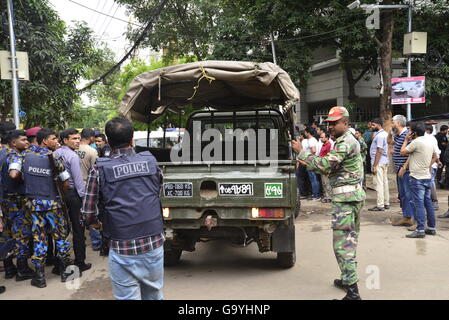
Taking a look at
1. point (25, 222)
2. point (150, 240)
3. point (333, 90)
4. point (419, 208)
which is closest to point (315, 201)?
point (419, 208)

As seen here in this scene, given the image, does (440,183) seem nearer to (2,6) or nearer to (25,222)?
(25,222)

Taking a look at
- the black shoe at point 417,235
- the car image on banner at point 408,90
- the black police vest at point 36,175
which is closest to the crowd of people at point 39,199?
the black police vest at point 36,175

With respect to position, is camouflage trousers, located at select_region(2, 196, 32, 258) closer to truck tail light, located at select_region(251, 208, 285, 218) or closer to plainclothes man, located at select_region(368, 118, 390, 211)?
truck tail light, located at select_region(251, 208, 285, 218)

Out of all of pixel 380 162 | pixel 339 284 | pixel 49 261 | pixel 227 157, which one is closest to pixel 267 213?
pixel 339 284

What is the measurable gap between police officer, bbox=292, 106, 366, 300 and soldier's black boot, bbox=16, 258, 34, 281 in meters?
3.45

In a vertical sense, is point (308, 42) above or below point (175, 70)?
above

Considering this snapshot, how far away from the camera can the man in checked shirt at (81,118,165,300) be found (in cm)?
270

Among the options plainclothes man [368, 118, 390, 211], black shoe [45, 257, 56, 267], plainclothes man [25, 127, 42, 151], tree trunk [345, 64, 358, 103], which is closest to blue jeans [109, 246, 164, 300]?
plainclothes man [25, 127, 42, 151]

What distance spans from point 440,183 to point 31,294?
10.5 metres

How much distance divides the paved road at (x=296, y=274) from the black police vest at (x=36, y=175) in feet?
3.49

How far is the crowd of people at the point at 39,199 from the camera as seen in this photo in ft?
14.8

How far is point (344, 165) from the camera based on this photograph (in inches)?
158

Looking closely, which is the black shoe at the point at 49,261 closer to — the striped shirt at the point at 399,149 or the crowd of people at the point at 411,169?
the crowd of people at the point at 411,169

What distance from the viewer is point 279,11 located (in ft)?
48.4
